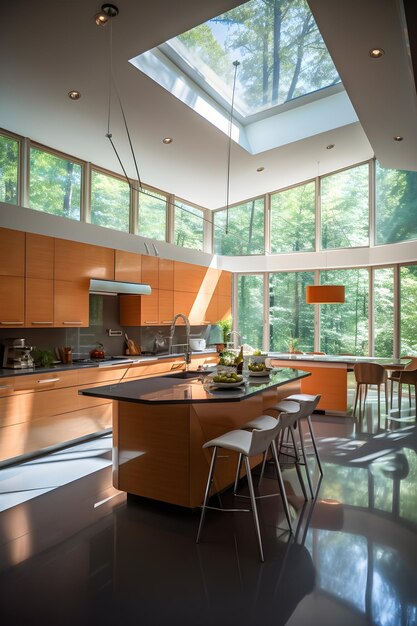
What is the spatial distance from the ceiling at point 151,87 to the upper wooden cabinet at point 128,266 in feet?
4.44

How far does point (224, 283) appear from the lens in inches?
340

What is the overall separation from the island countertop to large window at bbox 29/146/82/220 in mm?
2914

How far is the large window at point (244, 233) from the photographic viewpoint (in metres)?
9.04

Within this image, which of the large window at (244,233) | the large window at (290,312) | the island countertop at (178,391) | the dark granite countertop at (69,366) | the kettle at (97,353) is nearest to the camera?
the island countertop at (178,391)

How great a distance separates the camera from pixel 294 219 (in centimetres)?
880

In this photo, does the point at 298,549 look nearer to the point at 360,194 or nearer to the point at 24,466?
the point at 24,466

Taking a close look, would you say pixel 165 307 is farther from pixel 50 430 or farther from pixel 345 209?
pixel 345 209

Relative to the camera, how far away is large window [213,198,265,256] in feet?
29.7

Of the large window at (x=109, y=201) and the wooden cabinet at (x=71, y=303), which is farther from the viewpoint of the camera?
the large window at (x=109, y=201)

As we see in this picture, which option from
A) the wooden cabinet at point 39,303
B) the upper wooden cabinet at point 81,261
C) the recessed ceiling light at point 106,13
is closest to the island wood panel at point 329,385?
the upper wooden cabinet at point 81,261

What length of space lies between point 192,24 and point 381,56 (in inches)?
70.4

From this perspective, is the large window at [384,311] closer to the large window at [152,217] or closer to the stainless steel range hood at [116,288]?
the large window at [152,217]

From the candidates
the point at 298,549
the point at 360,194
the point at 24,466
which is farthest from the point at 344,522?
the point at 360,194

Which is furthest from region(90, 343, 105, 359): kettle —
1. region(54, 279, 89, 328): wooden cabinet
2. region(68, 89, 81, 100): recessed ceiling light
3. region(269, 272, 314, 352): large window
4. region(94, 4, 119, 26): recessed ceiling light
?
region(269, 272, 314, 352): large window
